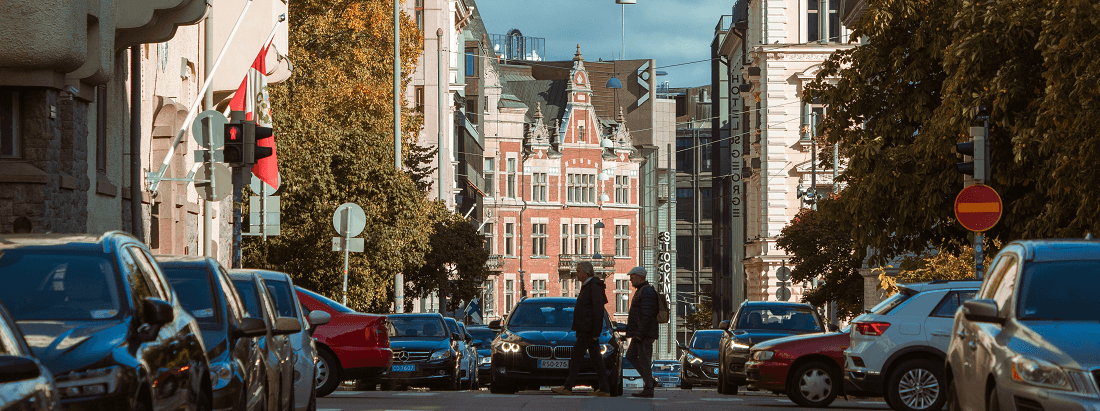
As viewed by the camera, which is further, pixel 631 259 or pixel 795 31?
pixel 631 259

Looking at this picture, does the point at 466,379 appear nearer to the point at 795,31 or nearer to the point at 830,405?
the point at 830,405

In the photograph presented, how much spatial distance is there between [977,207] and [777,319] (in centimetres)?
607

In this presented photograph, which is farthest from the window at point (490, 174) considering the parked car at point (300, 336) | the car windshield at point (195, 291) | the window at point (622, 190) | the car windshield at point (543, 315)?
the car windshield at point (195, 291)

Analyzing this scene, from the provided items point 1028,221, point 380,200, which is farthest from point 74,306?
point 380,200

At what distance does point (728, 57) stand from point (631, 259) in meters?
33.9

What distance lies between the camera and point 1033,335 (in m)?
8.73

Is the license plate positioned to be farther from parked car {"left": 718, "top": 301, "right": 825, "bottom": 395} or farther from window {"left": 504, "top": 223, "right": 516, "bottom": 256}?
window {"left": 504, "top": 223, "right": 516, "bottom": 256}

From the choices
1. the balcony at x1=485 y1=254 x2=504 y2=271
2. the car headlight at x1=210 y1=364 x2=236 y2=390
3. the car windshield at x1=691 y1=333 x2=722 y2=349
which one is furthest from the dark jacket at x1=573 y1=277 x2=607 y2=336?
the balcony at x1=485 y1=254 x2=504 y2=271

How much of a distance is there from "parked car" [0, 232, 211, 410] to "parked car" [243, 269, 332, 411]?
15.3 feet

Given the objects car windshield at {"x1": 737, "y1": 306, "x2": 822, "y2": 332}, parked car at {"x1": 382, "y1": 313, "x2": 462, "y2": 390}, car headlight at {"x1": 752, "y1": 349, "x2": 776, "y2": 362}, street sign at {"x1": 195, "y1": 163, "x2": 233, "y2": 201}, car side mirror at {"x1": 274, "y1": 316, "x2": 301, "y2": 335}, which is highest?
street sign at {"x1": 195, "y1": 163, "x2": 233, "y2": 201}

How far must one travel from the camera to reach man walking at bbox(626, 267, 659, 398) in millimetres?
19625

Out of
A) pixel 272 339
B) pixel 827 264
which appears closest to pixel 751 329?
pixel 272 339

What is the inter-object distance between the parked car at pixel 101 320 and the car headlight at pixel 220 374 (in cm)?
79

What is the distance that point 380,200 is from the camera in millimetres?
40000
